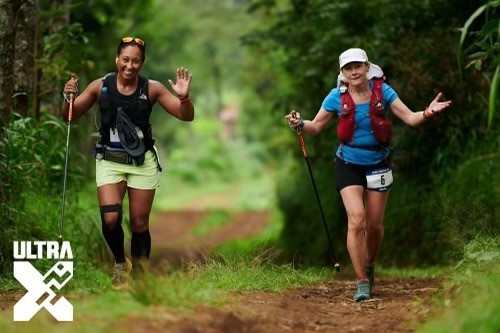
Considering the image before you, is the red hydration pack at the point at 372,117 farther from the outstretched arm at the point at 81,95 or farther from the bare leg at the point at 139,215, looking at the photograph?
the outstretched arm at the point at 81,95

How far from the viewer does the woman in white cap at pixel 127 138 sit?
7875mm

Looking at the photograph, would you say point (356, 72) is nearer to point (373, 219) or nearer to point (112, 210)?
point (373, 219)

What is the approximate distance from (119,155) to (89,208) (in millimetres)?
3692

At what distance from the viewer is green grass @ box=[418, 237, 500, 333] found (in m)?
5.11

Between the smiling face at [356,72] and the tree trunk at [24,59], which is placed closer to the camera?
the smiling face at [356,72]

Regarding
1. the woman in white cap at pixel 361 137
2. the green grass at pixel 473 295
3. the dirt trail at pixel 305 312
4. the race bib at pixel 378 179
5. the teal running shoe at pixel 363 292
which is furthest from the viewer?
the race bib at pixel 378 179

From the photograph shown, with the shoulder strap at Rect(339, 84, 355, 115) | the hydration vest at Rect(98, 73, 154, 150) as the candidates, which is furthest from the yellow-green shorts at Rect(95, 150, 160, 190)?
the shoulder strap at Rect(339, 84, 355, 115)

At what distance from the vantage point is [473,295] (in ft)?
19.0

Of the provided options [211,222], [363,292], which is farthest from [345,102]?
[211,222]

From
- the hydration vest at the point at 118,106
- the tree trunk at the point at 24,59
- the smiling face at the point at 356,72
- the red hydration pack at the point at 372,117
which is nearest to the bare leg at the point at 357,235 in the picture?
the red hydration pack at the point at 372,117

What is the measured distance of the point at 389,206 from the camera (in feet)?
44.0

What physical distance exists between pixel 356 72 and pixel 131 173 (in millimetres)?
2106

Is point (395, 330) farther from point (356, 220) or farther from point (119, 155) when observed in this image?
point (119, 155)

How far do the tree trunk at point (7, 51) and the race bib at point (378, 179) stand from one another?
358 cm
